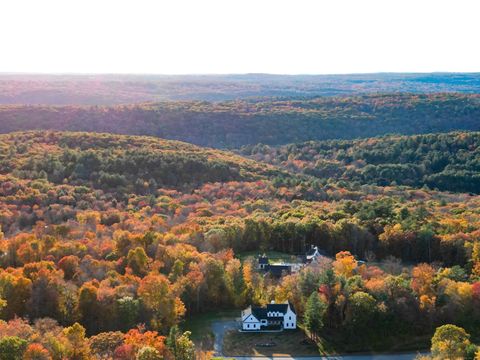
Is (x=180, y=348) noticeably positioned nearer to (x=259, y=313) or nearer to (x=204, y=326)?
(x=204, y=326)

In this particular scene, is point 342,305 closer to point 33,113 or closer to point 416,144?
point 416,144

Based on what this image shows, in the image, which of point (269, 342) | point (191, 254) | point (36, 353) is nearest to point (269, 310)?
point (269, 342)

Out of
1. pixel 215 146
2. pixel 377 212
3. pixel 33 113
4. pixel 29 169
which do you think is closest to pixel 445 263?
pixel 377 212

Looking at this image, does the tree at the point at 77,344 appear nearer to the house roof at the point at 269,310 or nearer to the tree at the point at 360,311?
the house roof at the point at 269,310

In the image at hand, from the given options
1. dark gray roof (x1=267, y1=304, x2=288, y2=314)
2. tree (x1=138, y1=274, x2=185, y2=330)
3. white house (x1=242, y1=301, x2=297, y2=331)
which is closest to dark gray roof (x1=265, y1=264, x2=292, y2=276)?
dark gray roof (x1=267, y1=304, x2=288, y2=314)

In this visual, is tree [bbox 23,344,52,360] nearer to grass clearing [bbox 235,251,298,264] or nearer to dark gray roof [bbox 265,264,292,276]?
dark gray roof [bbox 265,264,292,276]
